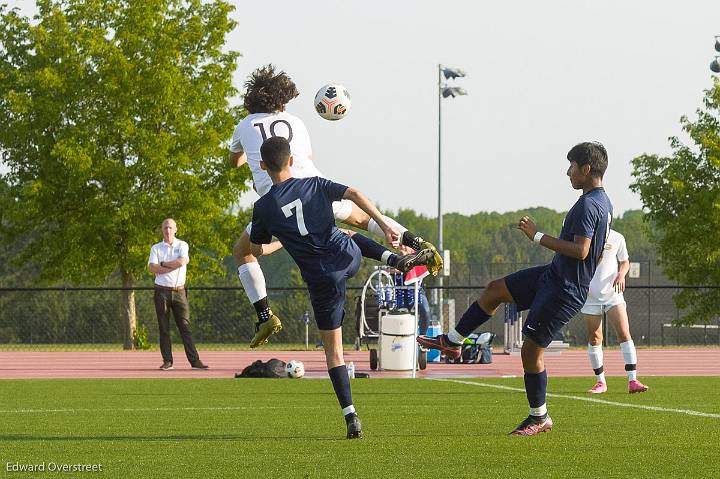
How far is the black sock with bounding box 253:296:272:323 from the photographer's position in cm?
1018

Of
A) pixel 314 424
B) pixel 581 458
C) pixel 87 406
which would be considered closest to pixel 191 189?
pixel 87 406

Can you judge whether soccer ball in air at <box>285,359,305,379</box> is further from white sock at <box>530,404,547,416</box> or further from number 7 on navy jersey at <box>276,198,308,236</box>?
number 7 on navy jersey at <box>276,198,308,236</box>

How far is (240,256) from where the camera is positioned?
34.3 ft

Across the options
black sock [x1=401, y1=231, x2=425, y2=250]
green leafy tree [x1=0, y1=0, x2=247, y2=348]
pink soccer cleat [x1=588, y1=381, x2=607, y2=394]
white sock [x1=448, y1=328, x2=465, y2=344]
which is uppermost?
green leafy tree [x1=0, y1=0, x2=247, y2=348]

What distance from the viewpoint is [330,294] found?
8.18m

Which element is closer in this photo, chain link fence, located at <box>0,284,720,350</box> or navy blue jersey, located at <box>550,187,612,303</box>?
navy blue jersey, located at <box>550,187,612,303</box>

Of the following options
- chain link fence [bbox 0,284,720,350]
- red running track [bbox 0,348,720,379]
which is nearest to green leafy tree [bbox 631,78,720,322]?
chain link fence [bbox 0,284,720,350]

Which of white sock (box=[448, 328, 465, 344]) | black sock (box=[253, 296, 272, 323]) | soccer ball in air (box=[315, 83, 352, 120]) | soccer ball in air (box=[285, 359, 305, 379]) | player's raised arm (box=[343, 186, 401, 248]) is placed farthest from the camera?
soccer ball in air (box=[285, 359, 305, 379])

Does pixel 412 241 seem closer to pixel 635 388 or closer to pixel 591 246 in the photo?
pixel 591 246

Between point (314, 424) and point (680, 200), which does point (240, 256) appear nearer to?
point (314, 424)

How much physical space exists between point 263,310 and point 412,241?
6.57 ft

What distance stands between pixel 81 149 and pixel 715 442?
3065 centimetres

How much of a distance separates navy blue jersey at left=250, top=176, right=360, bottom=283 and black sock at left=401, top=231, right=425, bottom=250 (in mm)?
599

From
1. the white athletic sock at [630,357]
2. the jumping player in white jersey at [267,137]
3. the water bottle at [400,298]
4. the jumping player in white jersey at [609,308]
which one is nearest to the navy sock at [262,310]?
the jumping player in white jersey at [267,137]
